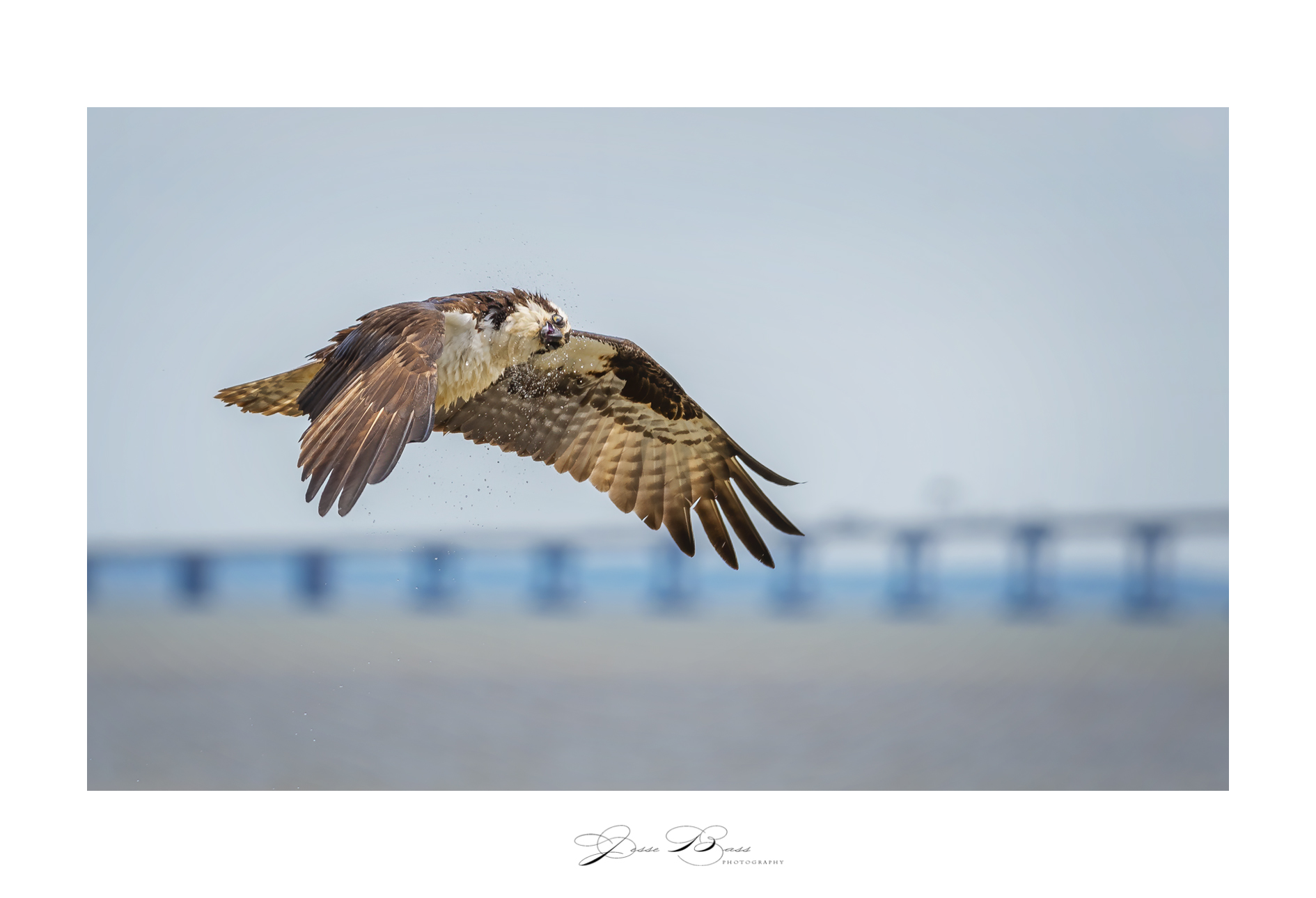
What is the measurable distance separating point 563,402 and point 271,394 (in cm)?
88

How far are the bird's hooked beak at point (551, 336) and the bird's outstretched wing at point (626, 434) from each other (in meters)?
0.21

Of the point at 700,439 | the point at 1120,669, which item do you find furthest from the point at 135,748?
the point at 1120,669

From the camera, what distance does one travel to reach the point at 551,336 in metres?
2.98

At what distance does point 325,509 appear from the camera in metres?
2.01

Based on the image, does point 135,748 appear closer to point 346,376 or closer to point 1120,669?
point 346,376

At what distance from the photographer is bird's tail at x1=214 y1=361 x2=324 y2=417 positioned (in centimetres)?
297

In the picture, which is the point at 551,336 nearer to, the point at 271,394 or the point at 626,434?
the point at 626,434

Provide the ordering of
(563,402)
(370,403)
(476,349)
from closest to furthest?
(370,403) → (476,349) → (563,402)

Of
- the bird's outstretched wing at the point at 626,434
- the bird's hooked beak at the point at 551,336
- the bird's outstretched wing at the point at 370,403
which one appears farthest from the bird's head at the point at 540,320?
the bird's outstretched wing at the point at 370,403

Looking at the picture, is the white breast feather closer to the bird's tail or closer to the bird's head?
the bird's head

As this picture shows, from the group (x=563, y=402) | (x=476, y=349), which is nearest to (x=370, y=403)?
(x=476, y=349)

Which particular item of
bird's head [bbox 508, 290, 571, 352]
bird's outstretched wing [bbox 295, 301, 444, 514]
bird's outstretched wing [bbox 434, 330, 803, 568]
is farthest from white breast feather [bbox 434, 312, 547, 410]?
bird's outstretched wing [bbox 295, 301, 444, 514]

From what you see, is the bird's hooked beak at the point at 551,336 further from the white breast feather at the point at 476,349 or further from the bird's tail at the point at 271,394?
the bird's tail at the point at 271,394

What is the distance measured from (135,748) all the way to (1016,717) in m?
3.95
